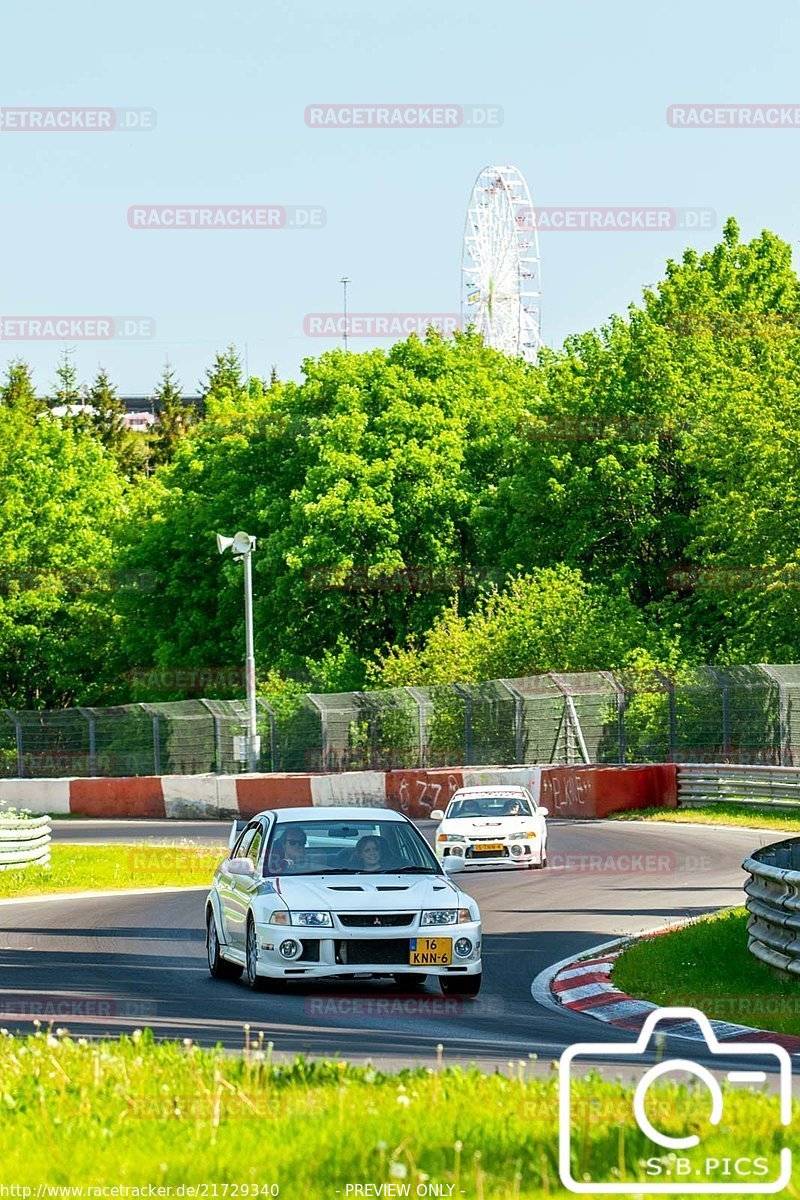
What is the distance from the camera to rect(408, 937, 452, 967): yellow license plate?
14.0 metres

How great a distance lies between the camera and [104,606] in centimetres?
7662

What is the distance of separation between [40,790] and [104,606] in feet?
95.5

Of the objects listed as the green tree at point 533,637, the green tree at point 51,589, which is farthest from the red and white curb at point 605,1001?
the green tree at point 51,589

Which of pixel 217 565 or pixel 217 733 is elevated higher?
pixel 217 565

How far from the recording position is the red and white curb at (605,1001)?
472 inches

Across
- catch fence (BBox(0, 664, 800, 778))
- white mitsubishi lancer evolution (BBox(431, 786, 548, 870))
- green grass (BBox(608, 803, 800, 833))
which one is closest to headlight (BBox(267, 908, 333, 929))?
white mitsubishi lancer evolution (BBox(431, 786, 548, 870))

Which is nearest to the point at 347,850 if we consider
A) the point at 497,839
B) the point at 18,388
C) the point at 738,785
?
the point at 497,839

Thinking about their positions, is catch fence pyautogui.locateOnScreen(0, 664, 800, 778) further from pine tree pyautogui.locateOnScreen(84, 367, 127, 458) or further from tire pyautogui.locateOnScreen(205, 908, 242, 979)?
pine tree pyautogui.locateOnScreen(84, 367, 127, 458)

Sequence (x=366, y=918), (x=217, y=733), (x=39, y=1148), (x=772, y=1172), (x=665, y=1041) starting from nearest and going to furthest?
(x=772, y=1172)
(x=39, y=1148)
(x=665, y=1041)
(x=366, y=918)
(x=217, y=733)

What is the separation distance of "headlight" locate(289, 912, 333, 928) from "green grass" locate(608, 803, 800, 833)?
1978cm

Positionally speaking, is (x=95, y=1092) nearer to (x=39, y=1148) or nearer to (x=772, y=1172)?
(x=39, y=1148)

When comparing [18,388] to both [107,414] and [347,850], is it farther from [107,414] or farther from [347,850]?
[347,850]

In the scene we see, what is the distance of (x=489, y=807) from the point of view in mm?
29406

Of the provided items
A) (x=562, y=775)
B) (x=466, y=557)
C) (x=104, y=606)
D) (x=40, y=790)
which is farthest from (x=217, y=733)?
(x=104, y=606)
